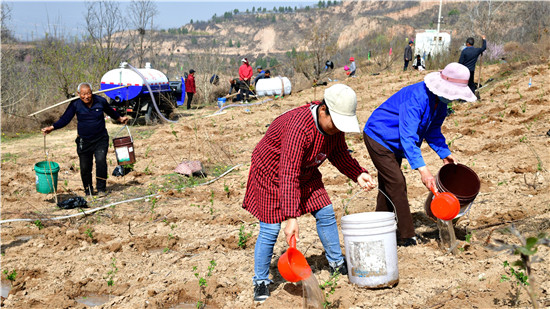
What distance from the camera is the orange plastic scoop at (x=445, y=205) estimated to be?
326cm

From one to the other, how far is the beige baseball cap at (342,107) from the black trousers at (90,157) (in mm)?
4345

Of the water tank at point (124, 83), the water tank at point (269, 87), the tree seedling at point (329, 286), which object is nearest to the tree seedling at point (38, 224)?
the tree seedling at point (329, 286)

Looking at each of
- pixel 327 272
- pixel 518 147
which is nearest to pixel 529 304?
pixel 327 272

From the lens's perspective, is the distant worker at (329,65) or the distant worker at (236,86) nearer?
Result: the distant worker at (236,86)

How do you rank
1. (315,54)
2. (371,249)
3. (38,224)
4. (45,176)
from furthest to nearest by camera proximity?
(315,54), (45,176), (38,224), (371,249)

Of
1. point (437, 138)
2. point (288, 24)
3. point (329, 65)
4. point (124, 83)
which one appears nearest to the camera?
point (437, 138)

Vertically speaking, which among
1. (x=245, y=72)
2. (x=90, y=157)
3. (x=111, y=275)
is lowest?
(x=111, y=275)

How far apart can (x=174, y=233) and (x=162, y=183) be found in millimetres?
1973

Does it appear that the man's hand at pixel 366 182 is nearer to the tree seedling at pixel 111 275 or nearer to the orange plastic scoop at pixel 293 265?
the orange plastic scoop at pixel 293 265

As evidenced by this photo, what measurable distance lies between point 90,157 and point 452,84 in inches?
181

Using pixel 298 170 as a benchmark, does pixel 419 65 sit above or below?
above

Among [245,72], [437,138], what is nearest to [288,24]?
[245,72]

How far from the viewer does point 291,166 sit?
109 inches

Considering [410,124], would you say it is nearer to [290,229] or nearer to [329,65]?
[290,229]
